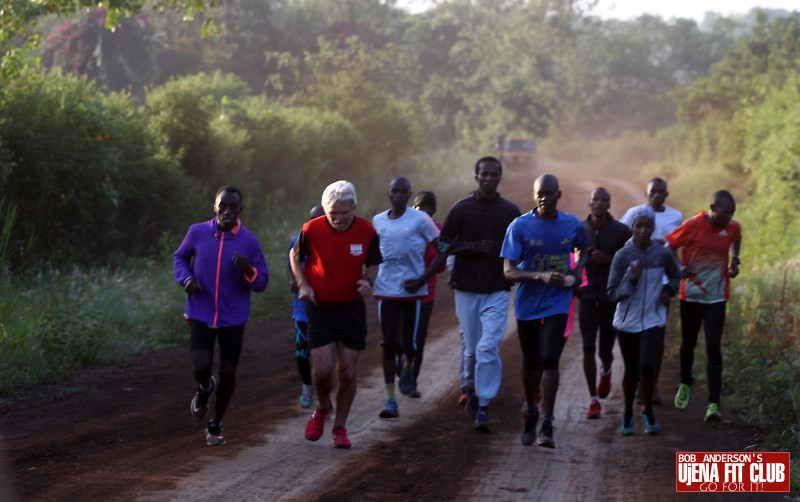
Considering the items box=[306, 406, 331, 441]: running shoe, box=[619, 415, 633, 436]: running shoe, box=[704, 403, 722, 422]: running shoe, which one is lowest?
box=[704, 403, 722, 422]: running shoe

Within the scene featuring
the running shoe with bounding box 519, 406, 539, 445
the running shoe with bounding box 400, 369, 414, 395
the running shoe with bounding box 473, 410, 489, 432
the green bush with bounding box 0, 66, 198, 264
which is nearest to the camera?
the running shoe with bounding box 519, 406, 539, 445

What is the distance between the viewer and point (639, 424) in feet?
25.5

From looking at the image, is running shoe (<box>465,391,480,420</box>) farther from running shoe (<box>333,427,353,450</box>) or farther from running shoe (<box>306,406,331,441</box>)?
running shoe (<box>306,406,331,441</box>)

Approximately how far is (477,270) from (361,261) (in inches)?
55.3

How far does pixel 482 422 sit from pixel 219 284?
2522mm

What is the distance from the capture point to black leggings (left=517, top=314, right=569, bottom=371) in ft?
22.5

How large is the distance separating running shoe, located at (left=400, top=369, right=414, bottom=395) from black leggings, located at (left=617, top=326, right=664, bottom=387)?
2.25 metres

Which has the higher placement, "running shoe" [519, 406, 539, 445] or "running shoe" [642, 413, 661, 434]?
"running shoe" [519, 406, 539, 445]

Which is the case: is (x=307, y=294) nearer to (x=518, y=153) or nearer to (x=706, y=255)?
(x=706, y=255)

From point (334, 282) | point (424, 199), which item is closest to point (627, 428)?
point (334, 282)

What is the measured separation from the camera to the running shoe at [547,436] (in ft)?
22.4

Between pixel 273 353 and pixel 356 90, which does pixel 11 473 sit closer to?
pixel 273 353

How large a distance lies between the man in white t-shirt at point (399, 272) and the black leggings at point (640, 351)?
1.88 metres

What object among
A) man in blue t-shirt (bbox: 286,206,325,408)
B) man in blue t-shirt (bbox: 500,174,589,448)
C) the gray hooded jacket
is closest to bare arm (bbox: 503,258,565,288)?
man in blue t-shirt (bbox: 500,174,589,448)
